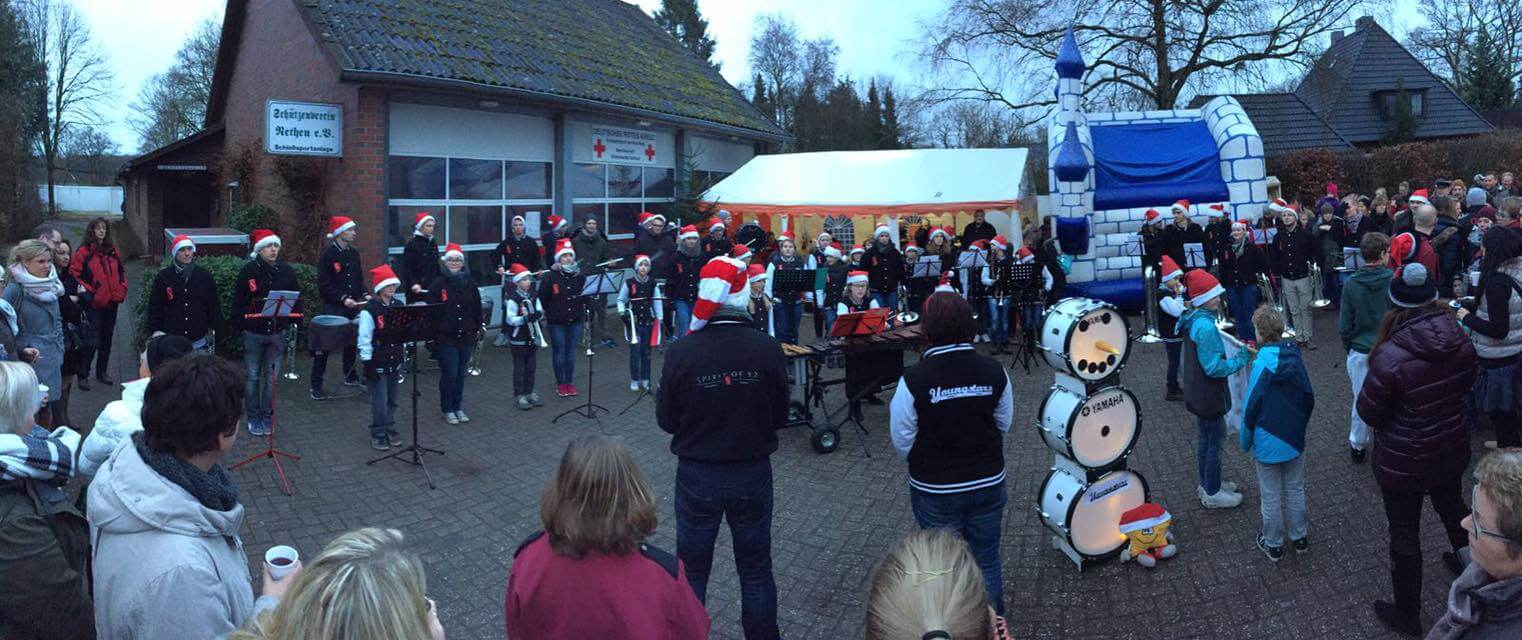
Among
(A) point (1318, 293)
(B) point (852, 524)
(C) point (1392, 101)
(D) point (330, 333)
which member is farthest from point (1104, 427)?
(C) point (1392, 101)

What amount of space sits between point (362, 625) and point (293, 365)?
427 inches

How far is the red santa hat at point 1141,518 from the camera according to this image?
202 inches

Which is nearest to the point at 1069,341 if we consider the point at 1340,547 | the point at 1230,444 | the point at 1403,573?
the point at 1403,573

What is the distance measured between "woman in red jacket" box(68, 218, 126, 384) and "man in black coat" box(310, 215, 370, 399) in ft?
7.16

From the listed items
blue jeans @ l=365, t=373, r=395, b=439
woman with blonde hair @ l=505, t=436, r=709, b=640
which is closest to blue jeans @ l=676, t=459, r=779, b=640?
woman with blonde hair @ l=505, t=436, r=709, b=640

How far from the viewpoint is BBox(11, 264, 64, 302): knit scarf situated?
678 centimetres

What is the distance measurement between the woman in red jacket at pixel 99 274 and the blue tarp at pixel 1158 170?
1358 centimetres

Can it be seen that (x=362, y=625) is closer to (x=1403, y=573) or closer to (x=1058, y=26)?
(x=1403, y=573)

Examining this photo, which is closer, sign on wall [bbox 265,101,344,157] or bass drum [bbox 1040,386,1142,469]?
bass drum [bbox 1040,386,1142,469]

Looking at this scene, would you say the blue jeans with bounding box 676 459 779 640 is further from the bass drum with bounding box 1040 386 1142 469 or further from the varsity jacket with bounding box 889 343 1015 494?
the bass drum with bounding box 1040 386 1142 469

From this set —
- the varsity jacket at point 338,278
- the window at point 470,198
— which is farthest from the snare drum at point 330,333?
the window at point 470,198

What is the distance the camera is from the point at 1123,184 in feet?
48.4

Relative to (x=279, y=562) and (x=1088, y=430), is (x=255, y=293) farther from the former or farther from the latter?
(x=1088, y=430)

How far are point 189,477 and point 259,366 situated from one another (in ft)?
21.6
